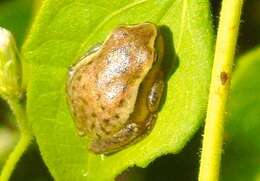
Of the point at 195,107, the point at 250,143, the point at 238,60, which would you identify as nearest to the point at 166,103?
the point at 195,107

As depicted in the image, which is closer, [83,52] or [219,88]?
[219,88]

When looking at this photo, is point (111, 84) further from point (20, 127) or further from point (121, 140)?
point (20, 127)

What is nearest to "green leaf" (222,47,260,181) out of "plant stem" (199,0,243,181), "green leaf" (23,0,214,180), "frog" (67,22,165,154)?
"frog" (67,22,165,154)

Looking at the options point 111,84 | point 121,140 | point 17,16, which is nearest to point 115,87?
point 111,84

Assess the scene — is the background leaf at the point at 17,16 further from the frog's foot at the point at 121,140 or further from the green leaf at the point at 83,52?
the frog's foot at the point at 121,140

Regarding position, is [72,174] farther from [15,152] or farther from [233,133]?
[233,133]
